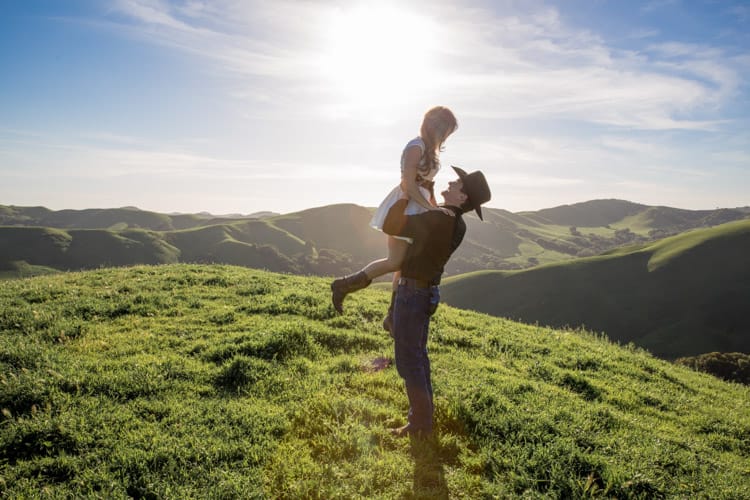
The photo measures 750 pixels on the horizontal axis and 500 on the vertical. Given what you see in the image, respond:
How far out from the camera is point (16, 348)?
7.35 meters

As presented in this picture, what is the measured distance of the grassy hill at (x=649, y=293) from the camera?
76000mm

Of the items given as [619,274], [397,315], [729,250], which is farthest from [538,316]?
[397,315]

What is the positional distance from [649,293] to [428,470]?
4314 inches

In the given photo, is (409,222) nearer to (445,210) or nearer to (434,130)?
(445,210)

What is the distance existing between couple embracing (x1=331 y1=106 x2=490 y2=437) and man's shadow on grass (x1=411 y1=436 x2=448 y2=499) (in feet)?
0.55

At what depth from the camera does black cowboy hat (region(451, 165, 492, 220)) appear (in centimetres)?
516

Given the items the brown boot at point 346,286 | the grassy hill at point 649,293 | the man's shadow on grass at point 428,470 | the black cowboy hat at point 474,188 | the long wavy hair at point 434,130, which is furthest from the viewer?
the grassy hill at point 649,293

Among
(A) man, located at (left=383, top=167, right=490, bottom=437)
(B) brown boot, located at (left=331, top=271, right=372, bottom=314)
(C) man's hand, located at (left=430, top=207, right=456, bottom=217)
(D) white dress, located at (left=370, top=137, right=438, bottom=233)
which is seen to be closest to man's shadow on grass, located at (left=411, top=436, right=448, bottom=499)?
(A) man, located at (left=383, top=167, right=490, bottom=437)

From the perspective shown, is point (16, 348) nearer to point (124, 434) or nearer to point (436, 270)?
point (124, 434)

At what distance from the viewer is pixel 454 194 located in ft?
17.1

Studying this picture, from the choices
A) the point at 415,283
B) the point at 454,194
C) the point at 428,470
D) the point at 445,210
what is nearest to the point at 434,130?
the point at 454,194

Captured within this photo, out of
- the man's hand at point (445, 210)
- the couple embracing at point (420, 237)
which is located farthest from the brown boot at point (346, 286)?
the man's hand at point (445, 210)

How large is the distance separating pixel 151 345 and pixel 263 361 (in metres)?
2.71

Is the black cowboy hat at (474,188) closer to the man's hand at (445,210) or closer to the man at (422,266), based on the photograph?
the man at (422,266)
